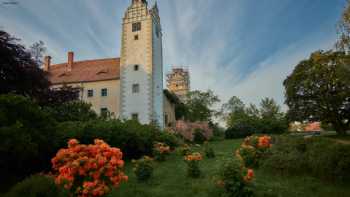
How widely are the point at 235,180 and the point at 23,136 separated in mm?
4318

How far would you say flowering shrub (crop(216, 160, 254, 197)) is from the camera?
4.50 m

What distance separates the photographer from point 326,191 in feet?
16.3

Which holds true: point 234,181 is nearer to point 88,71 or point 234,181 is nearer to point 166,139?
point 166,139

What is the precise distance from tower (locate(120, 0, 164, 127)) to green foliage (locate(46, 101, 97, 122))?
8.24 metres

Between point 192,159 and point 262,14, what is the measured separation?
5.58 metres

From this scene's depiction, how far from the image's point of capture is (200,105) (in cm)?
3769

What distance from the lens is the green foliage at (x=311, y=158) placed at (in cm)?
534

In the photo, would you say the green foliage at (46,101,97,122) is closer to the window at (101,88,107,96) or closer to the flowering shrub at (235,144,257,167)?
the flowering shrub at (235,144,257,167)

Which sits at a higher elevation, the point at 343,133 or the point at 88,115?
the point at 88,115

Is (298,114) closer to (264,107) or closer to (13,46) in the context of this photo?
(13,46)

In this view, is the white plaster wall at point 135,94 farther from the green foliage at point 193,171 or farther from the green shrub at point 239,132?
the green foliage at point 193,171

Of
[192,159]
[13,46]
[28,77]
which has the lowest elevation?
[192,159]

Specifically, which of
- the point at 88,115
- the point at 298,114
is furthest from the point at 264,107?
the point at 88,115

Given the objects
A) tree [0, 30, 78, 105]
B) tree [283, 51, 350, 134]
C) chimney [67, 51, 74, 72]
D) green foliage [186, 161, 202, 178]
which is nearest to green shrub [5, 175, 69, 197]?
green foliage [186, 161, 202, 178]
